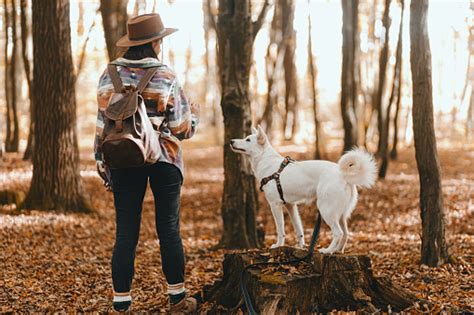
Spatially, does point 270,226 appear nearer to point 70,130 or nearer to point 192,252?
point 192,252

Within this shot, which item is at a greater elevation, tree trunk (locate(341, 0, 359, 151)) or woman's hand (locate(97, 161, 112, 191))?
tree trunk (locate(341, 0, 359, 151))

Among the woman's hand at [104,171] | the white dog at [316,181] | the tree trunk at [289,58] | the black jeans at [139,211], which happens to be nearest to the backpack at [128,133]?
the black jeans at [139,211]

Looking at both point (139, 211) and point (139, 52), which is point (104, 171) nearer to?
point (139, 211)

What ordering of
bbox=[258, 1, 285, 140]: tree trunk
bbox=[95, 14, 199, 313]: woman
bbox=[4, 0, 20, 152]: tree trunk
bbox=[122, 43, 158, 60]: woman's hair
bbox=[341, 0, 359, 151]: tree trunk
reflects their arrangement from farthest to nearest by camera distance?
bbox=[258, 1, 285, 140]: tree trunk, bbox=[4, 0, 20, 152]: tree trunk, bbox=[341, 0, 359, 151]: tree trunk, bbox=[122, 43, 158, 60]: woman's hair, bbox=[95, 14, 199, 313]: woman

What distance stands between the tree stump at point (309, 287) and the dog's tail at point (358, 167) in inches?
30.8

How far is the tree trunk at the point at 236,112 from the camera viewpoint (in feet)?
29.6

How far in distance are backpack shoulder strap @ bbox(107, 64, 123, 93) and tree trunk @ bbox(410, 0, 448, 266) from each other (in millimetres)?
4387

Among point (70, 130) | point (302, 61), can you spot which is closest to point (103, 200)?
point (70, 130)

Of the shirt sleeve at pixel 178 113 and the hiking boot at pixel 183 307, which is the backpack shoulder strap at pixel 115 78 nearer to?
the shirt sleeve at pixel 178 113

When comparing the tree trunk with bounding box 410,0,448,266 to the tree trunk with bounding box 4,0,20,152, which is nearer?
the tree trunk with bounding box 410,0,448,266

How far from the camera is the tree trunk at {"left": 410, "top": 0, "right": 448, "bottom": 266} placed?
7.75 m

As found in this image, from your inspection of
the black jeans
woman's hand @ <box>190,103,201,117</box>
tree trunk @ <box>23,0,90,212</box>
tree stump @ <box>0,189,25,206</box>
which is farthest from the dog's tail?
tree stump @ <box>0,189,25,206</box>

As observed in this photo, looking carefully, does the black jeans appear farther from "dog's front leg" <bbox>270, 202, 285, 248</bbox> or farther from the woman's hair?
"dog's front leg" <bbox>270, 202, 285, 248</bbox>

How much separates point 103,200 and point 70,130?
9.22 feet
